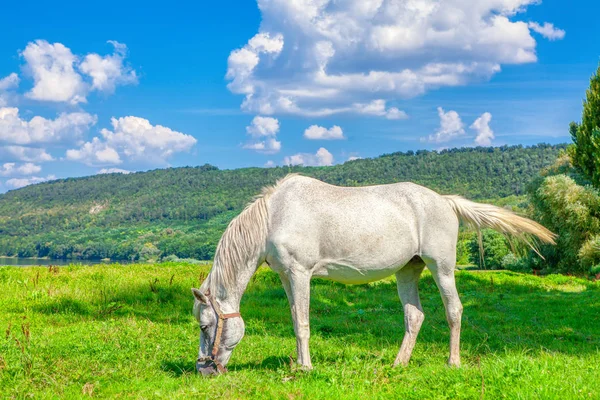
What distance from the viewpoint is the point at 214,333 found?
21.7ft

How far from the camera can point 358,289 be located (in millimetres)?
16141

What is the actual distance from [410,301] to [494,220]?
1786mm

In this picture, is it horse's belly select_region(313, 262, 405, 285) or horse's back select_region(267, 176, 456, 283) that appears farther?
horse's belly select_region(313, 262, 405, 285)

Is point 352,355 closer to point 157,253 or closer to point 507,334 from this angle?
point 507,334

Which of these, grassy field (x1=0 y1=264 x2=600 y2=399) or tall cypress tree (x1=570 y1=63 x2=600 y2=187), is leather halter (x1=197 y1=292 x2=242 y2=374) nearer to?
grassy field (x1=0 y1=264 x2=600 y2=399)

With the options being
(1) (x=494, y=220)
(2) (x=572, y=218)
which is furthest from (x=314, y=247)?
(2) (x=572, y=218)

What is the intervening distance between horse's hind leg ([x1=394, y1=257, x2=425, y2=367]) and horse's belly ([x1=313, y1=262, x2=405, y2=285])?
614 millimetres

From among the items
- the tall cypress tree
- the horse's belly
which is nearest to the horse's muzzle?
the horse's belly

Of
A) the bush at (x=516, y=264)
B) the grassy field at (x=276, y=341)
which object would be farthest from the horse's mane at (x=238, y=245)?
the bush at (x=516, y=264)

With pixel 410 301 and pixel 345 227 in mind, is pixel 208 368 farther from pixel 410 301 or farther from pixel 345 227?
pixel 410 301

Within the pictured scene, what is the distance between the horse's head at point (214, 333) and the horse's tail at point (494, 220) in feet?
12.0

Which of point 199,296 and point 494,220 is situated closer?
point 199,296

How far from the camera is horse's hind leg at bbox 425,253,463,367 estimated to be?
23.8 ft

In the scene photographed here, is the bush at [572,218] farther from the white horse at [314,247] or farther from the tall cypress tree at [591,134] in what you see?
the white horse at [314,247]
